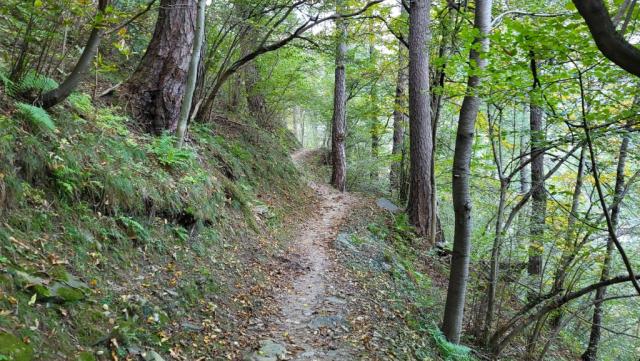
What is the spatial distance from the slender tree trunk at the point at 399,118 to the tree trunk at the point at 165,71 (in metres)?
8.51

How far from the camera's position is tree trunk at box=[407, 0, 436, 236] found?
33.6ft

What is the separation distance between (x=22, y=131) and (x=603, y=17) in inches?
190

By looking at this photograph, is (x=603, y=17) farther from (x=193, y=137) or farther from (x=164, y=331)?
(x=193, y=137)

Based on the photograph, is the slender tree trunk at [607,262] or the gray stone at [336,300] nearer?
the gray stone at [336,300]

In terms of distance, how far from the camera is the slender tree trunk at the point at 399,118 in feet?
46.6

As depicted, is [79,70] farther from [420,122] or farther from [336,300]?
[420,122]

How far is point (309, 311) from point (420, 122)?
21.9 ft

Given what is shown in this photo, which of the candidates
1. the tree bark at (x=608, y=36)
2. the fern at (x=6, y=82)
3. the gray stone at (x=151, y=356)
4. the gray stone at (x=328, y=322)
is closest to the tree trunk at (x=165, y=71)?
the fern at (x=6, y=82)

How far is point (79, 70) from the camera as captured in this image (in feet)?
14.7

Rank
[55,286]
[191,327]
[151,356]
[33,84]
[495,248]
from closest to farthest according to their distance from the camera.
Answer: [55,286]
[151,356]
[191,327]
[33,84]
[495,248]

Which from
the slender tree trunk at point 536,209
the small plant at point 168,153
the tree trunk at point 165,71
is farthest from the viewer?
the tree trunk at point 165,71

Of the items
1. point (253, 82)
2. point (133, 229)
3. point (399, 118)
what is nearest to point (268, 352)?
point (133, 229)

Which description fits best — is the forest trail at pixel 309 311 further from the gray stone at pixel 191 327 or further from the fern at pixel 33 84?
the fern at pixel 33 84

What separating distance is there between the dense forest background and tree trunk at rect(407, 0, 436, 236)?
0.16ft
